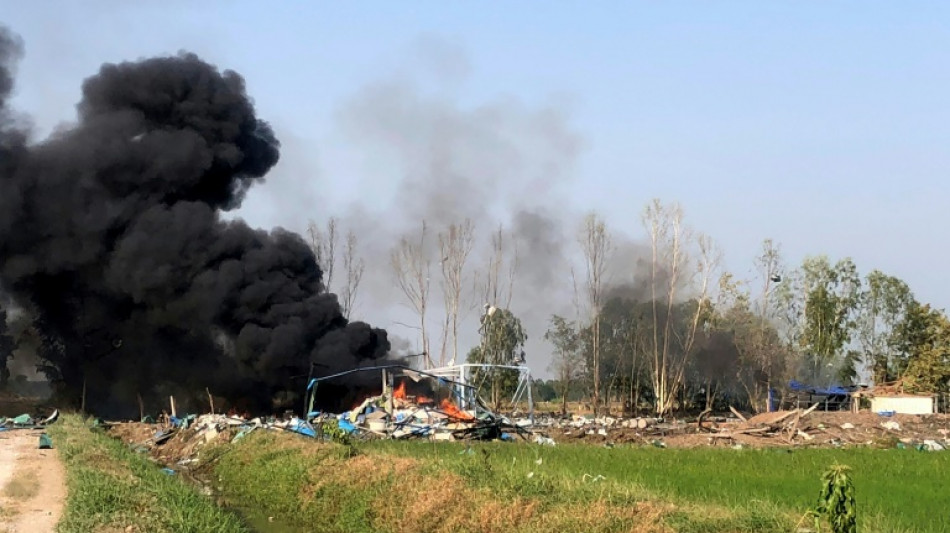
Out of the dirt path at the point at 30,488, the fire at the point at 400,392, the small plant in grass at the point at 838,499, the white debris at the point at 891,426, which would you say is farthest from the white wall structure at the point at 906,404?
the small plant in grass at the point at 838,499

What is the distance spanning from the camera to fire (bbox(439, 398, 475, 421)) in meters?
26.8

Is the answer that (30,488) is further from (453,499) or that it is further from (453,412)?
(453,412)

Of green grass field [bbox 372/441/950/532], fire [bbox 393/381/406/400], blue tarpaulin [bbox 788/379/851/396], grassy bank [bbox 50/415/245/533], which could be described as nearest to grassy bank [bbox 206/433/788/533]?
green grass field [bbox 372/441/950/532]

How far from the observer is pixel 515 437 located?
2730cm

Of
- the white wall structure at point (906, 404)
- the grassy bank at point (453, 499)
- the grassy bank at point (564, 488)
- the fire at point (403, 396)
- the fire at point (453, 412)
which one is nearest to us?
the grassy bank at point (453, 499)

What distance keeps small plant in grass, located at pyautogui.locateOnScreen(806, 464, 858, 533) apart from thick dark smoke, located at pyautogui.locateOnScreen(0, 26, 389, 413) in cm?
2965

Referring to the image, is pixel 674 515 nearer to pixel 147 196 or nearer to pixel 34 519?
pixel 34 519

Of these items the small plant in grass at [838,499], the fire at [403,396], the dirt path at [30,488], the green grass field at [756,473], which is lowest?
the dirt path at [30,488]

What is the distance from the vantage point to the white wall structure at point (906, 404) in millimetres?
46062

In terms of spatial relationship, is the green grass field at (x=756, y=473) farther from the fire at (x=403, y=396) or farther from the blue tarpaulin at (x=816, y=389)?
the blue tarpaulin at (x=816, y=389)

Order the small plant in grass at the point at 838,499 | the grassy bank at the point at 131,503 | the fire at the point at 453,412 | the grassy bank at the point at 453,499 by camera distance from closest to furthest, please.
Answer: the small plant in grass at the point at 838,499 → the grassy bank at the point at 453,499 → the grassy bank at the point at 131,503 → the fire at the point at 453,412

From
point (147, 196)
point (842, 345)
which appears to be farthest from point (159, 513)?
point (842, 345)

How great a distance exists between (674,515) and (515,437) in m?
18.2

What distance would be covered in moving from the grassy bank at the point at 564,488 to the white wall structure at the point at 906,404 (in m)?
26.1
